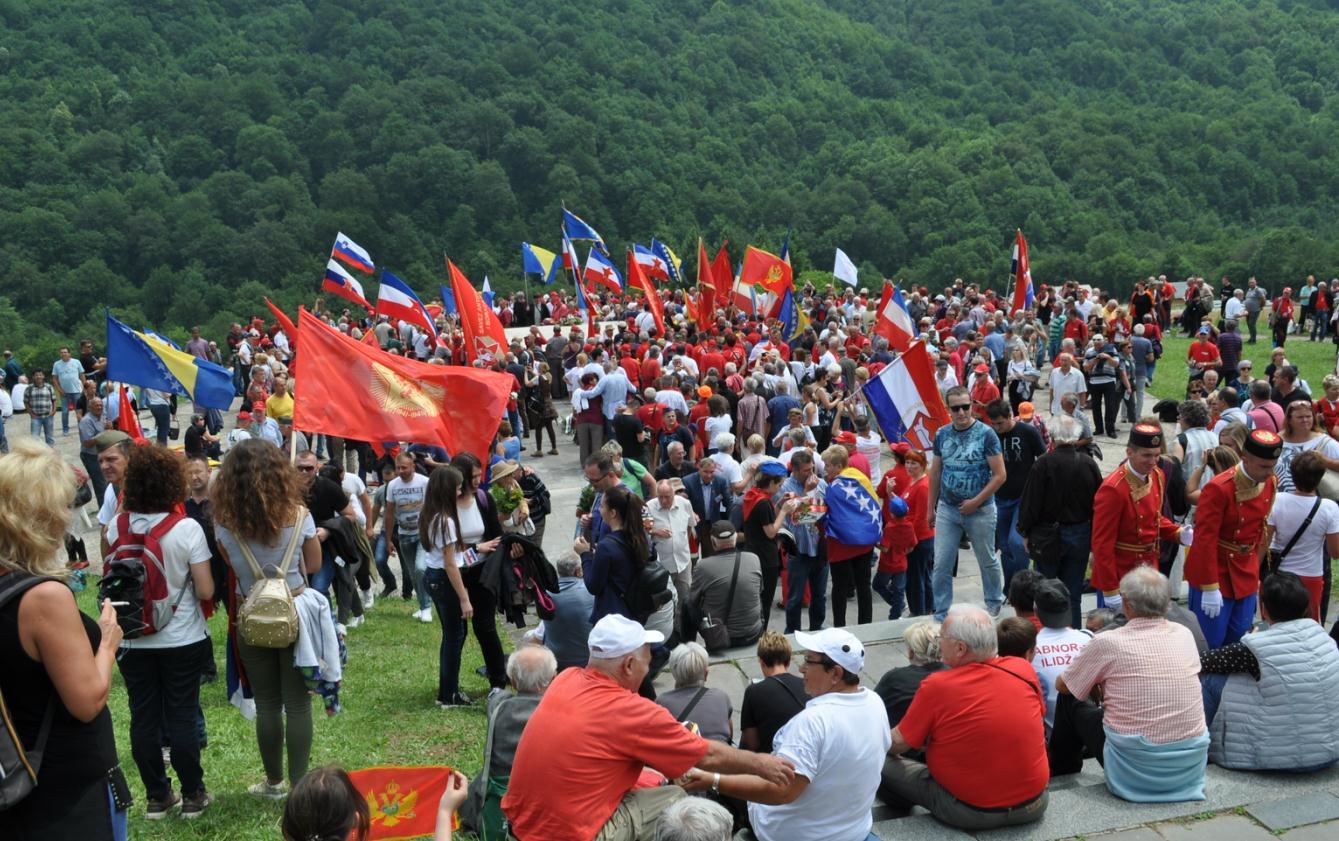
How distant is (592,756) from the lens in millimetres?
4309

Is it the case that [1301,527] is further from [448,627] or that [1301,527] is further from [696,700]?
[448,627]

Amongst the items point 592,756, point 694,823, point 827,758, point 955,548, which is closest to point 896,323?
point 955,548

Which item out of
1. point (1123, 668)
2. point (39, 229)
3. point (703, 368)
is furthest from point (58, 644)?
point (39, 229)

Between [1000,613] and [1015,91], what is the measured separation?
84.2m

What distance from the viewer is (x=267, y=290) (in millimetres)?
65188

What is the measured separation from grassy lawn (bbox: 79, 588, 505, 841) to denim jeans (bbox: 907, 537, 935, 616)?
11.2 feet

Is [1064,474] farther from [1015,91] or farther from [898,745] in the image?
[1015,91]

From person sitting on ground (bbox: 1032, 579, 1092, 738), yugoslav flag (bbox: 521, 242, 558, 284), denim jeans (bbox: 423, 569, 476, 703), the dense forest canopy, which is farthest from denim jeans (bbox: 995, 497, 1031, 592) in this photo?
the dense forest canopy

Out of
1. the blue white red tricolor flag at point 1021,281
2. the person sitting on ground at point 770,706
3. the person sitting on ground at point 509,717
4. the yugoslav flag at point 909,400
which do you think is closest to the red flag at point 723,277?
the blue white red tricolor flag at point 1021,281

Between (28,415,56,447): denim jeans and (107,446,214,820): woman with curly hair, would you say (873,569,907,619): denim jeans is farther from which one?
(28,415,56,447): denim jeans

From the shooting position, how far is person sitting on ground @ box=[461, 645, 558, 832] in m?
5.20

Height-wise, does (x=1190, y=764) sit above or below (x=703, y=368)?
below

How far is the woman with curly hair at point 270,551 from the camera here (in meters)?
5.42

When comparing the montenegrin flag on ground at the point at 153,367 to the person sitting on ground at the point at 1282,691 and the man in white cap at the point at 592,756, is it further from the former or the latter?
the person sitting on ground at the point at 1282,691
